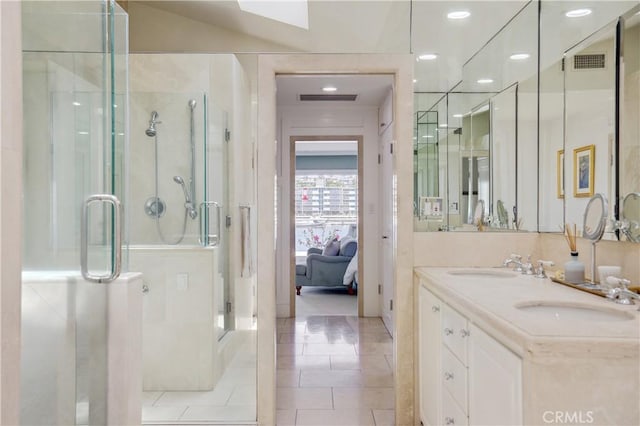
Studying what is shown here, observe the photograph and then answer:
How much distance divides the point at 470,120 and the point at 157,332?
7.24 ft

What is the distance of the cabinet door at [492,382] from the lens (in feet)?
3.91

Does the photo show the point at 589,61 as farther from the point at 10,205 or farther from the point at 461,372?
the point at 10,205

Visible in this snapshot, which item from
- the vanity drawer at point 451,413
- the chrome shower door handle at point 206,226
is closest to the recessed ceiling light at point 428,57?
the chrome shower door handle at point 206,226

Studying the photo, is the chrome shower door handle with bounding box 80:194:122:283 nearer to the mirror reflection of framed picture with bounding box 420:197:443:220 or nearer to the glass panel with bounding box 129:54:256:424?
the glass panel with bounding box 129:54:256:424

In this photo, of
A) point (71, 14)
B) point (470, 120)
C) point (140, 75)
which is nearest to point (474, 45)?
point (470, 120)

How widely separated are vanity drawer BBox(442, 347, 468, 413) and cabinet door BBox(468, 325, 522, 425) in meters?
0.07

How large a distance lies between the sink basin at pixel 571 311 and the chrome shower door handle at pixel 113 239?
4.58ft

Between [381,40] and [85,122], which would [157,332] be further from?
[381,40]

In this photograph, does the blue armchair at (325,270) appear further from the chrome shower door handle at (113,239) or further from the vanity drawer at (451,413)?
the chrome shower door handle at (113,239)

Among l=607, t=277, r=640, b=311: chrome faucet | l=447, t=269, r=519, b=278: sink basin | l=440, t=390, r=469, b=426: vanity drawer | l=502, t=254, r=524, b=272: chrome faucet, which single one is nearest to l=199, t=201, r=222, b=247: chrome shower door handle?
l=447, t=269, r=519, b=278: sink basin

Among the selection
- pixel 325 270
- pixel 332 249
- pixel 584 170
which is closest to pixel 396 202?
pixel 584 170

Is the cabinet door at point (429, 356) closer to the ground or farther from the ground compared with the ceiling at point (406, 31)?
closer to the ground

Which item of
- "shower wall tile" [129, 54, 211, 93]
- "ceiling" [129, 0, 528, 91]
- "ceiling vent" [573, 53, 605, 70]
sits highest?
"ceiling" [129, 0, 528, 91]

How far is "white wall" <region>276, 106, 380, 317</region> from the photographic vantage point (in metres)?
5.17
